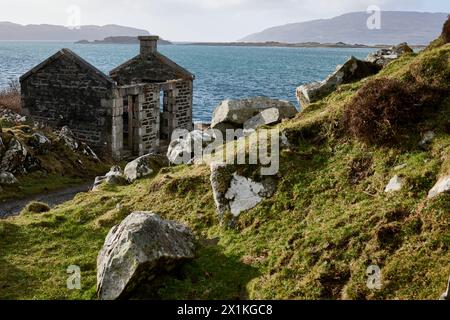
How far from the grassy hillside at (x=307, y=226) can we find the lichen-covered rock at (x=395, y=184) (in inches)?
7.9

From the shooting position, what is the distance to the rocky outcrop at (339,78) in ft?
70.3

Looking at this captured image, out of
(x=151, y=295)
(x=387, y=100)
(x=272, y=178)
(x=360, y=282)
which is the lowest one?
(x=151, y=295)

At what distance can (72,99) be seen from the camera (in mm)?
33312

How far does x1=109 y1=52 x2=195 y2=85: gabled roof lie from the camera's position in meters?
36.5

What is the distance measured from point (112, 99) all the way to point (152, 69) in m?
5.93

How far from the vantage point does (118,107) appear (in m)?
32.1

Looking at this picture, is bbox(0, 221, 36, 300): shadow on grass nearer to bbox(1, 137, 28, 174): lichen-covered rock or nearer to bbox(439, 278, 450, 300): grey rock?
bbox(439, 278, 450, 300): grey rock

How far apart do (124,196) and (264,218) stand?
6.12m

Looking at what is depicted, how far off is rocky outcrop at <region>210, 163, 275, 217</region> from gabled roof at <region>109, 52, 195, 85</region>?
21.8m

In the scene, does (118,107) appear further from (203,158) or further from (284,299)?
(284,299)

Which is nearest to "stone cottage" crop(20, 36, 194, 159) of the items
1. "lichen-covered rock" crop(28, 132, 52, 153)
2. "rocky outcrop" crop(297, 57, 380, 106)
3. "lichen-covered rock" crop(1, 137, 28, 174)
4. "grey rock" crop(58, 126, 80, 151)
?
"grey rock" crop(58, 126, 80, 151)

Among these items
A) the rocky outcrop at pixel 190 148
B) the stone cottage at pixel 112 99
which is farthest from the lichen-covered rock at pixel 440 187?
the stone cottage at pixel 112 99

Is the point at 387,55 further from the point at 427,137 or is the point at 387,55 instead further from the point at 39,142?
the point at 39,142
